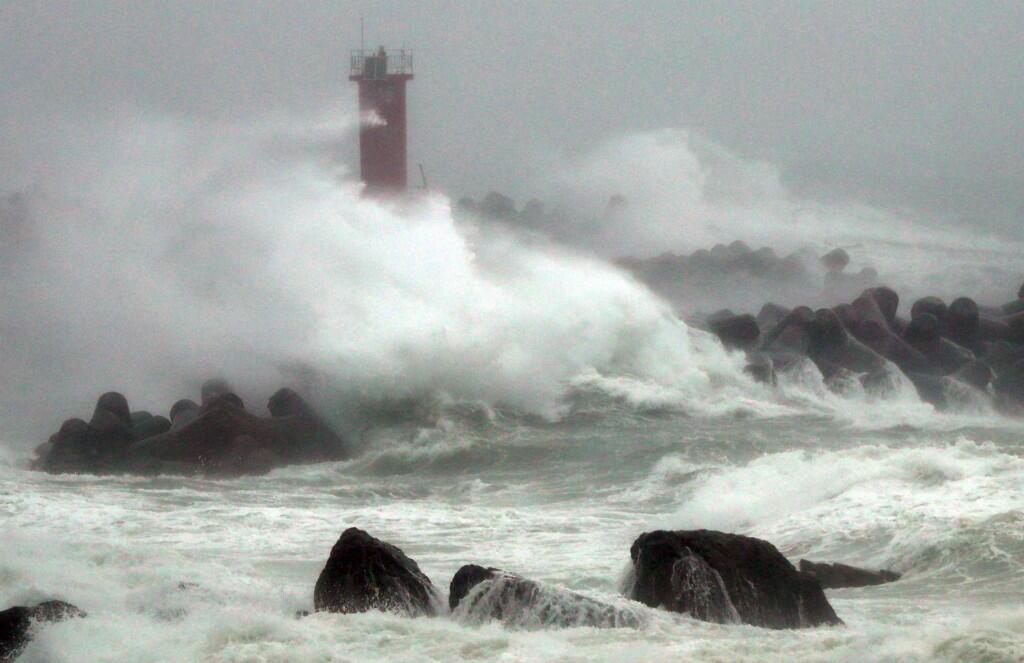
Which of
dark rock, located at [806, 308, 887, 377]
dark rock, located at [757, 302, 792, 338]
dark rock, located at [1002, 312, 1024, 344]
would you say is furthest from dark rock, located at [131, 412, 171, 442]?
dark rock, located at [1002, 312, 1024, 344]

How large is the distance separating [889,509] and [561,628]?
4150mm

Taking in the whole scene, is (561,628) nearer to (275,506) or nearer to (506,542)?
(506,542)

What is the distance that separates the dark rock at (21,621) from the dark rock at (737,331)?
15.7 metres

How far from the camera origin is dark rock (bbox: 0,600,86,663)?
7176 millimetres

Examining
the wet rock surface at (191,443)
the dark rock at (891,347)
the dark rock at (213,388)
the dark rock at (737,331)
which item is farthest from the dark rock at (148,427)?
the dark rock at (891,347)

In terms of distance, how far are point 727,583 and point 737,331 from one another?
48.3 feet

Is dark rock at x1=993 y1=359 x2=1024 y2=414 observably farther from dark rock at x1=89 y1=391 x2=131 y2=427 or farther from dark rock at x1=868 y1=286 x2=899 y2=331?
dark rock at x1=89 y1=391 x2=131 y2=427

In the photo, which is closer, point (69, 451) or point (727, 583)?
point (727, 583)

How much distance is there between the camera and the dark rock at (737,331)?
22453 millimetres

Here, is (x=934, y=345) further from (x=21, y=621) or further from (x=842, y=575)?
(x=21, y=621)

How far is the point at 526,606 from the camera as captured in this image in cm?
800

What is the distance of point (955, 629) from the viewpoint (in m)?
7.27

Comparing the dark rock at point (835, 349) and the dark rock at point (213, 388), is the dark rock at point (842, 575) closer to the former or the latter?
the dark rock at point (213, 388)

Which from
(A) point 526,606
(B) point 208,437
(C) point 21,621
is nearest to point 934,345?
(B) point 208,437
